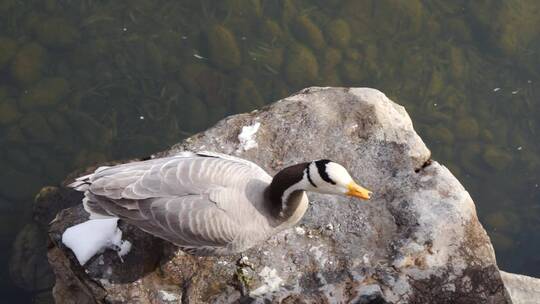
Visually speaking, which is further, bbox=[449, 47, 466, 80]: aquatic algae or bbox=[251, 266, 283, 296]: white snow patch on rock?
bbox=[449, 47, 466, 80]: aquatic algae

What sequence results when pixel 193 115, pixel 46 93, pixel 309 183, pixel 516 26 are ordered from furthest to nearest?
1. pixel 516 26
2. pixel 193 115
3. pixel 46 93
4. pixel 309 183

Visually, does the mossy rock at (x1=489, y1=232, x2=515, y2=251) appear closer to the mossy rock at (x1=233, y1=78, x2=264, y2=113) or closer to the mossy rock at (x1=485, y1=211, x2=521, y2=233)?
the mossy rock at (x1=485, y1=211, x2=521, y2=233)

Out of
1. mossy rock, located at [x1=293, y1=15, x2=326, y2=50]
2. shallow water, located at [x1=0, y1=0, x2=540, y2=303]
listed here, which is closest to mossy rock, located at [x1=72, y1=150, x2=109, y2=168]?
shallow water, located at [x1=0, y1=0, x2=540, y2=303]

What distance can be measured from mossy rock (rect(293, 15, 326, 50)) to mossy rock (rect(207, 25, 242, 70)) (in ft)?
2.77

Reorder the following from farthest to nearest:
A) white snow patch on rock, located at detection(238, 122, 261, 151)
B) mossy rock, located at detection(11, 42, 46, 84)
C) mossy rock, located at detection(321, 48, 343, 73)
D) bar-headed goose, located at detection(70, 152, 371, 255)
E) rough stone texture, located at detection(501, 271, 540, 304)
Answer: mossy rock, located at detection(321, 48, 343, 73), mossy rock, located at detection(11, 42, 46, 84), rough stone texture, located at detection(501, 271, 540, 304), white snow patch on rock, located at detection(238, 122, 261, 151), bar-headed goose, located at detection(70, 152, 371, 255)

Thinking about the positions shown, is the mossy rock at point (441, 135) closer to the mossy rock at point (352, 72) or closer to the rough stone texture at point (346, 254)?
the mossy rock at point (352, 72)

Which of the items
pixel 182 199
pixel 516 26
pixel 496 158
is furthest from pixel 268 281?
pixel 516 26

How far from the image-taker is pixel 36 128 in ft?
23.7

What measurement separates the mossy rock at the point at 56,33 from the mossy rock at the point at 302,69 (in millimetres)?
2727

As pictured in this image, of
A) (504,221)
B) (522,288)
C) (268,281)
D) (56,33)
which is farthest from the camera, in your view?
(504,221)

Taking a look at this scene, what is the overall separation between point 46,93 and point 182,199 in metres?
4.00

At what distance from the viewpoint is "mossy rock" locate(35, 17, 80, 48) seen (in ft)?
24.6

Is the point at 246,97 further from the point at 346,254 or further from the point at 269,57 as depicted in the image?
→ the point at 346,254

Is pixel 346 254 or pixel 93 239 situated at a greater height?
pixel 346 254
